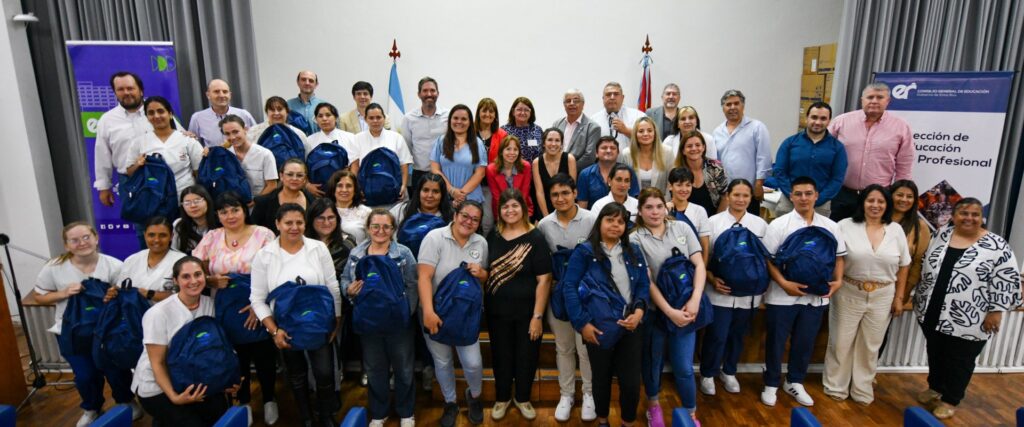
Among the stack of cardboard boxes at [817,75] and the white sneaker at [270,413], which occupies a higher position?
the stack of cardboard boxes at [817,75]

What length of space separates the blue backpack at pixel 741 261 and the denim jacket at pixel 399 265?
1.82m

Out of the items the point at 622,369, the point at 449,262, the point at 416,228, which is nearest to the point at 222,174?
the point at 416,228

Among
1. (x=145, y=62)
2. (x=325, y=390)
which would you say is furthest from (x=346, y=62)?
(x=325, y=390)

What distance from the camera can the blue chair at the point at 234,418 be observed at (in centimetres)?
173

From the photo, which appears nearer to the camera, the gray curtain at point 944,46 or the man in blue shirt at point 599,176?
the man in blue shirt at point 599,176

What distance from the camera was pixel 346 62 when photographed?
586 cm

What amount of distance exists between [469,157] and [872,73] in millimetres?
3835

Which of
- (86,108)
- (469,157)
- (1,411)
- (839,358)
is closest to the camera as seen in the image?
(1,411)

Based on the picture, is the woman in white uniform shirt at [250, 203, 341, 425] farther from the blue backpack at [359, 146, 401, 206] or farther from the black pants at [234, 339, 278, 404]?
the blue backpack at [359, 146, 401, 206]

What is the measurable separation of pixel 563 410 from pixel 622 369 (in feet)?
1.97

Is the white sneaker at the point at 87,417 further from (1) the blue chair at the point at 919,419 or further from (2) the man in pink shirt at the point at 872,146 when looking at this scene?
(2) the man in pink shirt at the point at 872,146

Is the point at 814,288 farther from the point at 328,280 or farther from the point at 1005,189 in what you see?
the point at 1005,189

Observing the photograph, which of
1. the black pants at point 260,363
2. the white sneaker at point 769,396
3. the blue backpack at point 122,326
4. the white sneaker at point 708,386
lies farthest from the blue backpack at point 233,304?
the white sneaker at point 769,396

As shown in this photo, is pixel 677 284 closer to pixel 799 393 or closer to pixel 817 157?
pixel 799 393
